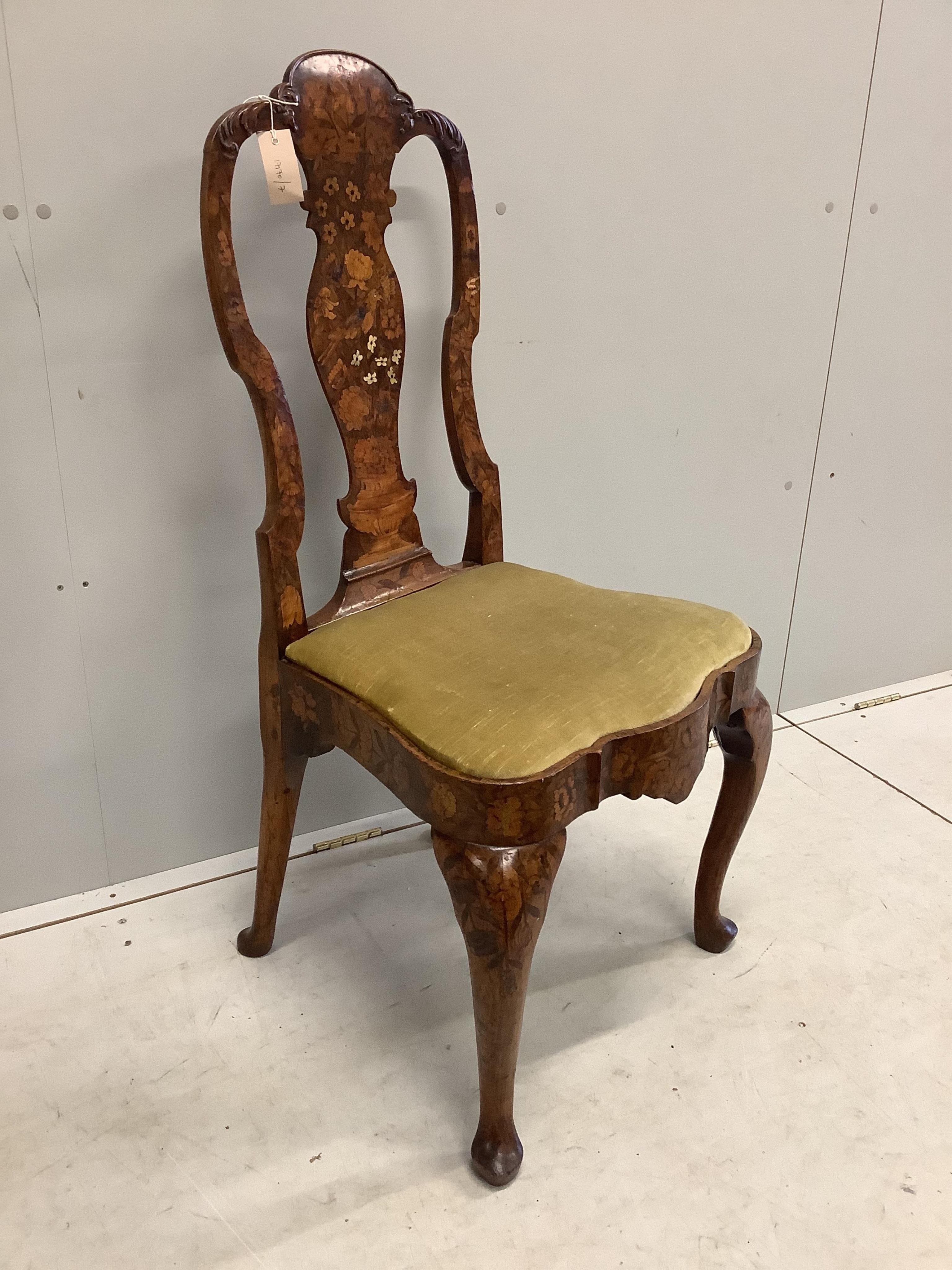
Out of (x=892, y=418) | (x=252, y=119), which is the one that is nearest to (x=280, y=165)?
(x=252, y=119)

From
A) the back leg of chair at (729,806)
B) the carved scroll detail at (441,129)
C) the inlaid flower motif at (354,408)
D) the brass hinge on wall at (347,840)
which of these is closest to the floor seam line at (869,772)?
the back leg of chair at (729,806)

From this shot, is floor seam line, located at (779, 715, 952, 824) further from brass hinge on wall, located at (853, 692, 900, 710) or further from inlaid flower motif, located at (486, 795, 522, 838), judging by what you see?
inlaid flower motif, located at (486, 795, 522, 838)

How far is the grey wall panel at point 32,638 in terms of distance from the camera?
1112mm

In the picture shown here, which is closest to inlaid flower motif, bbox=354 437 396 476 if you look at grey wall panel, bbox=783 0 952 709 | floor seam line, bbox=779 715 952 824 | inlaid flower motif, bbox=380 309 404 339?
inlaid flower motif, bbox=380 309 404 339

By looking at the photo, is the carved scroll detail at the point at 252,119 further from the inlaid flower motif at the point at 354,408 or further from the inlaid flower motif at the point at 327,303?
the inlaid flower motif at the point at 354,408

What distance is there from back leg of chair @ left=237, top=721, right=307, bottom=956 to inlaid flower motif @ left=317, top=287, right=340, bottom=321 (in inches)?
18.2

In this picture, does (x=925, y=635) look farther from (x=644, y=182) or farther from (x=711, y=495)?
(x=644, y=182)

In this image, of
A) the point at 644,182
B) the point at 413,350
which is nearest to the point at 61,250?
the point at 413,350

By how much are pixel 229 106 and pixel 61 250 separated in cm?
27

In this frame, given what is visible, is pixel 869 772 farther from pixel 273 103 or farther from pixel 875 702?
pixel 273 103

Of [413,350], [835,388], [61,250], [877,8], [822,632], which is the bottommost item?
[822,632]

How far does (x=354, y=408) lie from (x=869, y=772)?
118 cm

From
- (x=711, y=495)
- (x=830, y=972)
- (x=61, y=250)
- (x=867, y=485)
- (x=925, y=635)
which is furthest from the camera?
(x=925, y=635)

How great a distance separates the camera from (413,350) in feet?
4.41
